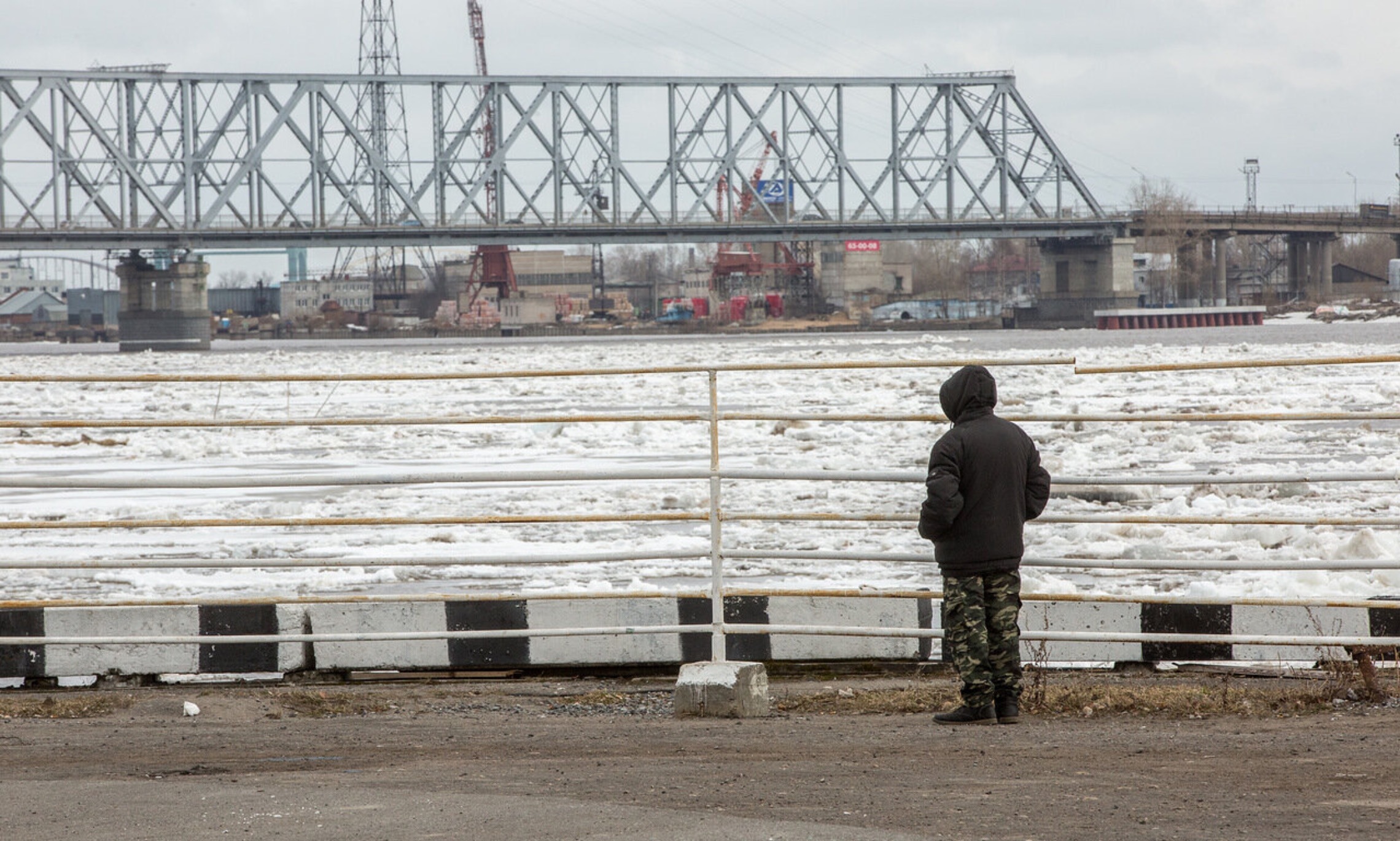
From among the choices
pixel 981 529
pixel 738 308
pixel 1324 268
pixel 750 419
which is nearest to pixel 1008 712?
pixel 981 529

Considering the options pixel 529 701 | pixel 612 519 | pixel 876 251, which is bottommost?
pixel 529 701

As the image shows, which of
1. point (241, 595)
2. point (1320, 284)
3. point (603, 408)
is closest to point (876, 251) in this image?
point (1320, 284)

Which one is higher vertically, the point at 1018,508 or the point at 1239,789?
the point at 1018,508

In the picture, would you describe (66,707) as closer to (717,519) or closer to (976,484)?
(717,519)

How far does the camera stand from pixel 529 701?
660 cm

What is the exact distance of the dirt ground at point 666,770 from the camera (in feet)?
14.2

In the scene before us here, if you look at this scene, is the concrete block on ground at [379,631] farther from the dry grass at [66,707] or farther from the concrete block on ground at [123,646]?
the dry grass at [66,707]

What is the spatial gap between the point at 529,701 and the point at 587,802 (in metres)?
2.05

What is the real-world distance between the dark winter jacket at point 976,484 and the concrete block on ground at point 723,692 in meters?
0.97

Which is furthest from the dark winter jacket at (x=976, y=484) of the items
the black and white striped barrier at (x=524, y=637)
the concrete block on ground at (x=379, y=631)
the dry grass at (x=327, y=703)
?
the concrete block on ground at (x=379, y=631)

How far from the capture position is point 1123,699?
6.03 metres

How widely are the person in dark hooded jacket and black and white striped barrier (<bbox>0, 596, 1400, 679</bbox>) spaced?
3.62ft

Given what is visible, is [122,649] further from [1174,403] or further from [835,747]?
[1174,403]

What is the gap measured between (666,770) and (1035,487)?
179 centimetres
